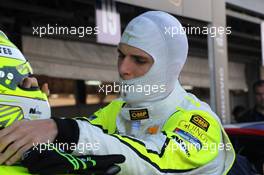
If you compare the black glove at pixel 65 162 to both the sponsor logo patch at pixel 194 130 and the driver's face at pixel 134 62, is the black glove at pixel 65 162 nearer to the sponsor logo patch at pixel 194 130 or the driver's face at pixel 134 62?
the sponsor logo patch at pixel 194 130

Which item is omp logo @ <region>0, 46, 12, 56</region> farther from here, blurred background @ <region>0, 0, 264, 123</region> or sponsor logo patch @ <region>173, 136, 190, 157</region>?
blurred background @ <region>0, 0, 264, 123</region>

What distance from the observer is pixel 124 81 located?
1.46 m

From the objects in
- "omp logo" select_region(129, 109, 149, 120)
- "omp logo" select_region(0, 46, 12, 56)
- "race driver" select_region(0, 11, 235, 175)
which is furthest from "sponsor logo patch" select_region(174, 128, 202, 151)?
"omp logo" select_region(0, 46, 12, 56)

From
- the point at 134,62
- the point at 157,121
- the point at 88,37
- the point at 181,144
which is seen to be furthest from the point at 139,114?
the point at 88,37

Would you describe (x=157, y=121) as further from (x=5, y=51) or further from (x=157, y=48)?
(x=5, y=51)

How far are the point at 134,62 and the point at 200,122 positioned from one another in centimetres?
25

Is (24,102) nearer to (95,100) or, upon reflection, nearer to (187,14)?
(187,14)

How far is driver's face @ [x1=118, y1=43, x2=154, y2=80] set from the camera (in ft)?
4.65

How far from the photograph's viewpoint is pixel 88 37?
266 inches

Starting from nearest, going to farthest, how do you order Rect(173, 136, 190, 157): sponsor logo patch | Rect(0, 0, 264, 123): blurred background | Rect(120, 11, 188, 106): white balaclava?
Rect(173, 136, 190, 157): sponsor logo patch → Rect(120, 11, 188, 106): white balaclava → Rect(0, 0, 264, 123): blurred background

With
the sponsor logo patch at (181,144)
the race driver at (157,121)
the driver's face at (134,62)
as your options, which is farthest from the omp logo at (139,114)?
the sponsor logo patch at (181,144)

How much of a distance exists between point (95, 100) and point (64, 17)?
2553 mm

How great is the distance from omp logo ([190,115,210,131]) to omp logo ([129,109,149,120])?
0.17 metres

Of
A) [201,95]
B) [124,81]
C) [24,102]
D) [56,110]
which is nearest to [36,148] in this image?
[24,102]
